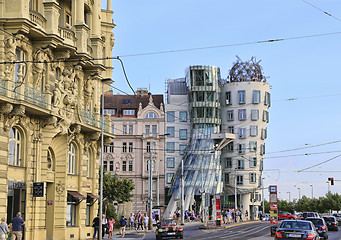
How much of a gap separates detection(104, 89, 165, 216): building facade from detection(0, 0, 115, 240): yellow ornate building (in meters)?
48.5

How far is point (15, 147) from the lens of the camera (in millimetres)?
31141

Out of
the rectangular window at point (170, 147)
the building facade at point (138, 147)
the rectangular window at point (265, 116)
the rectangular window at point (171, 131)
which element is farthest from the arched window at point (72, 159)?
the rectangular window at point (265, 116)

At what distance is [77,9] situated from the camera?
37.3 meters

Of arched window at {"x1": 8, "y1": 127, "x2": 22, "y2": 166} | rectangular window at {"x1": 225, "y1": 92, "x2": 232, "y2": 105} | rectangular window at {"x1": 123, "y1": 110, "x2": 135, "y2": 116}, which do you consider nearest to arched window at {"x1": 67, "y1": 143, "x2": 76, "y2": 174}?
arched window at {"x1": 8, "y1": 127, "x2": 22, "y2": 166}

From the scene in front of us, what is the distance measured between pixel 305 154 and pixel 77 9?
26753 millimetres

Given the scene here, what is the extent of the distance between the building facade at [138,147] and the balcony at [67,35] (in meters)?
54.6

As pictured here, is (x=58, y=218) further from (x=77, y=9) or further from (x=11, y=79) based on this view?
(x=77, y=9)

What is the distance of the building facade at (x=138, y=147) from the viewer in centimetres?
9038

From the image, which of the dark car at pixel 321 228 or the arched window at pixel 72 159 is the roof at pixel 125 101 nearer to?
the arched window at pixel 72 159

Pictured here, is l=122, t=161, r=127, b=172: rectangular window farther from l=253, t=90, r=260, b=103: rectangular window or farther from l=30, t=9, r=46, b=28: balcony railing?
l=30, t=9, r=46, b=28: balcony railing

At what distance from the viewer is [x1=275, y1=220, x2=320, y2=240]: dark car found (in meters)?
23.2

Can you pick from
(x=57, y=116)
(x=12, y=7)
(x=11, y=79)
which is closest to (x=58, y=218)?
(x=57, y=116)

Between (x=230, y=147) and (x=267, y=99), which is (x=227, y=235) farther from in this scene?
(x=267, y=99)

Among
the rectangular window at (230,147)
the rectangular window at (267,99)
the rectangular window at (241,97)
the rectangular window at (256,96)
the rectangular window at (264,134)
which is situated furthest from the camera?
the rectangular window at (267,99)
